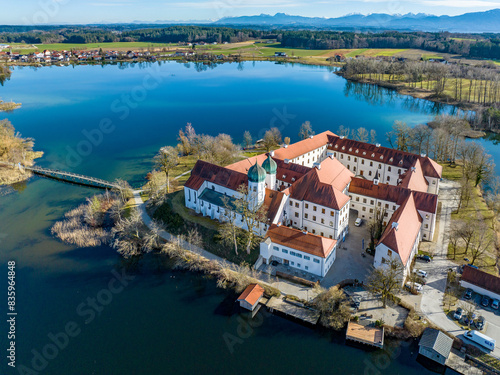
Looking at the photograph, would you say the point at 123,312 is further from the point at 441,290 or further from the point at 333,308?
the point at 441,290

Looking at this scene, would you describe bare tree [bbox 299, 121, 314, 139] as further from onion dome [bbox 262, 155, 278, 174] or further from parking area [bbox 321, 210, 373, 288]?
parking area [bbox 321, 210, 373, 288]

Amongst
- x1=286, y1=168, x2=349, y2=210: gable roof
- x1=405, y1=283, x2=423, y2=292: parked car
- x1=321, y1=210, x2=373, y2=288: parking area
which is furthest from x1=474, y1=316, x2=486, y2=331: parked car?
x1=286, y1=168, x2=349, y2=210: gable roof

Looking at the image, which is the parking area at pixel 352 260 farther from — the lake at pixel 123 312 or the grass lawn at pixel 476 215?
the grass lawn at pixel 476 215

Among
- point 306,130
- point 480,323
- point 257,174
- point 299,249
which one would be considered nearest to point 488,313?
point 480,323

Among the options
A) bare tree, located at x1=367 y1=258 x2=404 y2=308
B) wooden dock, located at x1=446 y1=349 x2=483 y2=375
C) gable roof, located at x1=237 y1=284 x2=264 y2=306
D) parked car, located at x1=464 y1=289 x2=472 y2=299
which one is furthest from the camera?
gable roof, located at x1=237 y1=284 x2=264 y2=306

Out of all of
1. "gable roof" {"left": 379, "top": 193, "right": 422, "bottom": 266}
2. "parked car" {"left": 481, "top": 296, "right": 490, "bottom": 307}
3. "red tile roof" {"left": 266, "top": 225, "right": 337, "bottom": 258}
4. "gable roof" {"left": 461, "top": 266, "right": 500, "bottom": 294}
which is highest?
"gable roof" {"left": 379, "top": 193, "right": 422, "bottom": 266}

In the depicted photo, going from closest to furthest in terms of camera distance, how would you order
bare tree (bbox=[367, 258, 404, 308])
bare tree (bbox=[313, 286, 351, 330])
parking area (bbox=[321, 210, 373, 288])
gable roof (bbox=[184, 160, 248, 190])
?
bare tree (bbox=[313, 286, 351, 330]) < bare tree (bbox=[367, 258, 404, 308]) < parking area (bbox=[321, 210, 373, 288]) < gable roof (bbox=[184, 160, 248, 190])

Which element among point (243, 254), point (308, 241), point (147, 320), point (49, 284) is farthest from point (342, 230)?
point (49, 284)

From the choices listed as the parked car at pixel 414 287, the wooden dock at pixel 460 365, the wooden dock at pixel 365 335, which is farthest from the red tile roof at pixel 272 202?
the wooden dock at pixel 460 365
